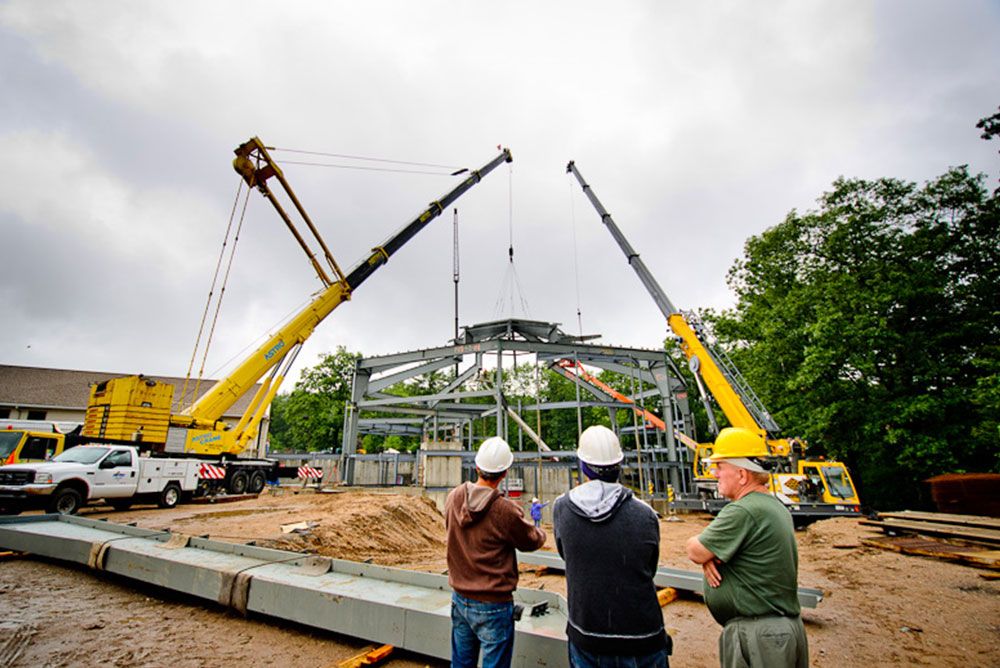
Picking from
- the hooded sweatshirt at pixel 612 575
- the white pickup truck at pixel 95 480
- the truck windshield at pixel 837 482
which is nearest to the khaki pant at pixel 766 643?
the hooded sweatshirt at pixel 612 575

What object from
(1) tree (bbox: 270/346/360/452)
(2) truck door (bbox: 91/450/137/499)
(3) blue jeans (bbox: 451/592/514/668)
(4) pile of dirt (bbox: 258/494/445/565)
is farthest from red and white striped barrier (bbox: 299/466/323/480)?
(3) blue jeans (bbox: 451/592/514/668)

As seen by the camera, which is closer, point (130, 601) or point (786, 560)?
point (786, 560)

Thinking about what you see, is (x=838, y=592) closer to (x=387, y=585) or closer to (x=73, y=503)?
(x=387, y=585)

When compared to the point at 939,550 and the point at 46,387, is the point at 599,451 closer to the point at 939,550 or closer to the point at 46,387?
the point at 939,550

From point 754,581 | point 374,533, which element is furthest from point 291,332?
point 754,581

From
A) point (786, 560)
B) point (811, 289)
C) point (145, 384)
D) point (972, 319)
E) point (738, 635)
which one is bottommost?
point (738, 635)

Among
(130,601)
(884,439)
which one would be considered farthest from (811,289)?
(130,601)

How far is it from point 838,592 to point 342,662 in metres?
7.37

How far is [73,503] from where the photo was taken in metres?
11.7

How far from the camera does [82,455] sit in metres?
12.4

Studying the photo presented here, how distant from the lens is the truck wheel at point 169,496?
14492mm

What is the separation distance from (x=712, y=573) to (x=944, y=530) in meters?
11.3

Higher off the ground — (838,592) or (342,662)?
(342,662)

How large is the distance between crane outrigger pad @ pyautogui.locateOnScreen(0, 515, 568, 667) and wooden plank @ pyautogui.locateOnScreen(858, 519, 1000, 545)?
395 inches
